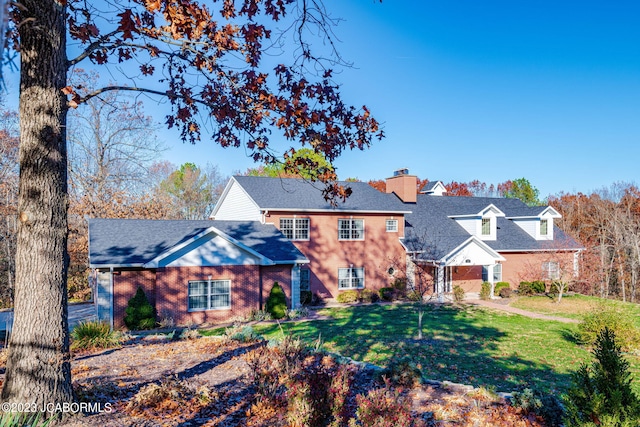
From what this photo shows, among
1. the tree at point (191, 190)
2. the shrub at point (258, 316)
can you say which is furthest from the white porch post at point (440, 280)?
the tree at point (191, 190)

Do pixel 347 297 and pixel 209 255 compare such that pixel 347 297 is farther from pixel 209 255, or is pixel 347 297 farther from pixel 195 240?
pixel 195 240

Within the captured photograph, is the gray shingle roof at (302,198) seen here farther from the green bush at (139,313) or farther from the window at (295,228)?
the green bush at (139,313)

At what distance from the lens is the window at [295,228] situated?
82.0 ft

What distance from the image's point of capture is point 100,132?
28.5 meters

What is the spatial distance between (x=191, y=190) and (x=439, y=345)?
38235 mm

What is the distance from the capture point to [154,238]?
19.9 m

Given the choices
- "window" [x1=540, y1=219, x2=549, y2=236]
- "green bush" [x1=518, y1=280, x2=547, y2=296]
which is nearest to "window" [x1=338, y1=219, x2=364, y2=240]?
"green bush" [x1=518, y1=280, x2=547, y2=296]

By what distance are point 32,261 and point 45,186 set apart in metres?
0.99

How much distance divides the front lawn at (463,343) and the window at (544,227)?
44.0 feet

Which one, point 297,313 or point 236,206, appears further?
point 236,206

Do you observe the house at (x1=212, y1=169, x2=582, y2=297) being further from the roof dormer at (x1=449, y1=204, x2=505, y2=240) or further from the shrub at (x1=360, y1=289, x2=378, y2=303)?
the shrub at (x1=360, y1=289, x2=378, y2=303)

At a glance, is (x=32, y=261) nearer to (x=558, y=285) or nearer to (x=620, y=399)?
(x=620, y=399)

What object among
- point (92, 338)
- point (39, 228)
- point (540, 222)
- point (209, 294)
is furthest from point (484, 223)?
point (39, 228)

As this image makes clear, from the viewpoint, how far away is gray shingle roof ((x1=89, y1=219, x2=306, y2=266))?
18.1 m
